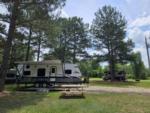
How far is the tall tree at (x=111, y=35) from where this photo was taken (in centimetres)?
4216

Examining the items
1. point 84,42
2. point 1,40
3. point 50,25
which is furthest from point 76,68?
point 84,42

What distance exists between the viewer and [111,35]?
42.3 m

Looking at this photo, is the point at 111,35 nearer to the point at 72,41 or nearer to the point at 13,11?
the point at 72,41

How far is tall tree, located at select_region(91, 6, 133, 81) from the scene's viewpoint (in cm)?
4216

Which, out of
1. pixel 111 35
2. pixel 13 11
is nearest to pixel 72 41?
pixel 111 35

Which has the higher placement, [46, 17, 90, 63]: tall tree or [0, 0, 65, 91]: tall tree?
[46, 17, 90, 63]: tall tree

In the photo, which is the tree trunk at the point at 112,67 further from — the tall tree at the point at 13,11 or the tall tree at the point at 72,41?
the tall tree at the point at 13,11

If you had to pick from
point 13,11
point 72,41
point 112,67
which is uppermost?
point 72,41

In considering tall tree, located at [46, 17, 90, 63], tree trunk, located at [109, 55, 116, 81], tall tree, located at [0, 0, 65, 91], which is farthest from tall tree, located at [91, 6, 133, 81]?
tall tree, located at [0, 0, 65, 91]

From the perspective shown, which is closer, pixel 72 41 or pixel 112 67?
pixel 112 67

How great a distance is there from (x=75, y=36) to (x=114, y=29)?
9718 mm

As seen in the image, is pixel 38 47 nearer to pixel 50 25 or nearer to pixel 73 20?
pixel 73 20

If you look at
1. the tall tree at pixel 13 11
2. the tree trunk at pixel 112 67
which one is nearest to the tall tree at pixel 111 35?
the tree trunk at pixel 112 67

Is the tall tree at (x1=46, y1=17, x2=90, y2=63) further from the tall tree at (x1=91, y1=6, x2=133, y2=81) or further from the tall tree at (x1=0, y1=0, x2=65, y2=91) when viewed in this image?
the tall tree at (x1=0, y1=0, x2=65, y2=91)
